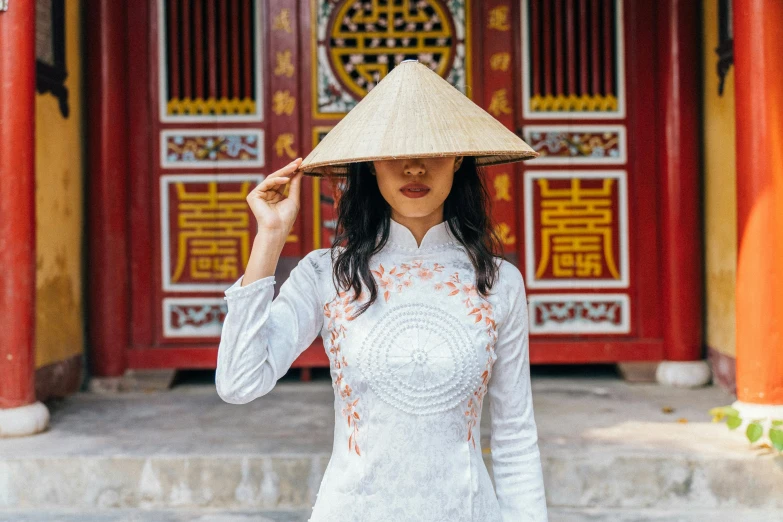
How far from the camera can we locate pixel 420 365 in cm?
150

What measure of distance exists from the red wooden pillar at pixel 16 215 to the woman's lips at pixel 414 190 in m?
2.74

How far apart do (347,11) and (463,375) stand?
3.74 meters

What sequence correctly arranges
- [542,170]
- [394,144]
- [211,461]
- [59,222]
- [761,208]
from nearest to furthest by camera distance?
[394,144]
[211,461]
[761,208]
[59,222]
[542,170]

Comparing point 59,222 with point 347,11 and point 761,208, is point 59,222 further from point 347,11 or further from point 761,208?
point 761,208

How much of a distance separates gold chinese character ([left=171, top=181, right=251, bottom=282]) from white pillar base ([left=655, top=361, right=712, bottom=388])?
99.3 inches

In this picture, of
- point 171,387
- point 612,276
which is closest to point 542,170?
point 612,276

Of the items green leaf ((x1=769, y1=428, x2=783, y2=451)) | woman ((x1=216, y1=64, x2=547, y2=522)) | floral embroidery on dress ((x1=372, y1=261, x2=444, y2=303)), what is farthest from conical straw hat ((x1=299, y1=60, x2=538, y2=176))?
green leaf ((x1=769, y1=428, x2=783, y2=451))

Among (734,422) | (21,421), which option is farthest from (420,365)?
(21,421)

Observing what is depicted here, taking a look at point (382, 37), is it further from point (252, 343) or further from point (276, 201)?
point (252, 343)

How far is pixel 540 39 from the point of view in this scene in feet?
16.1

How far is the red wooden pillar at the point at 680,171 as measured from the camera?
474 cm

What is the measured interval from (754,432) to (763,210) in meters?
0.93

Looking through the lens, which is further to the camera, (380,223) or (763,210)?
(763,210)

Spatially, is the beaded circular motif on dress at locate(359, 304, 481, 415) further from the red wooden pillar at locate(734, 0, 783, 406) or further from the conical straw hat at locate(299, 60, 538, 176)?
the red wooden pillar at locate(734, 0, 783, 406)
